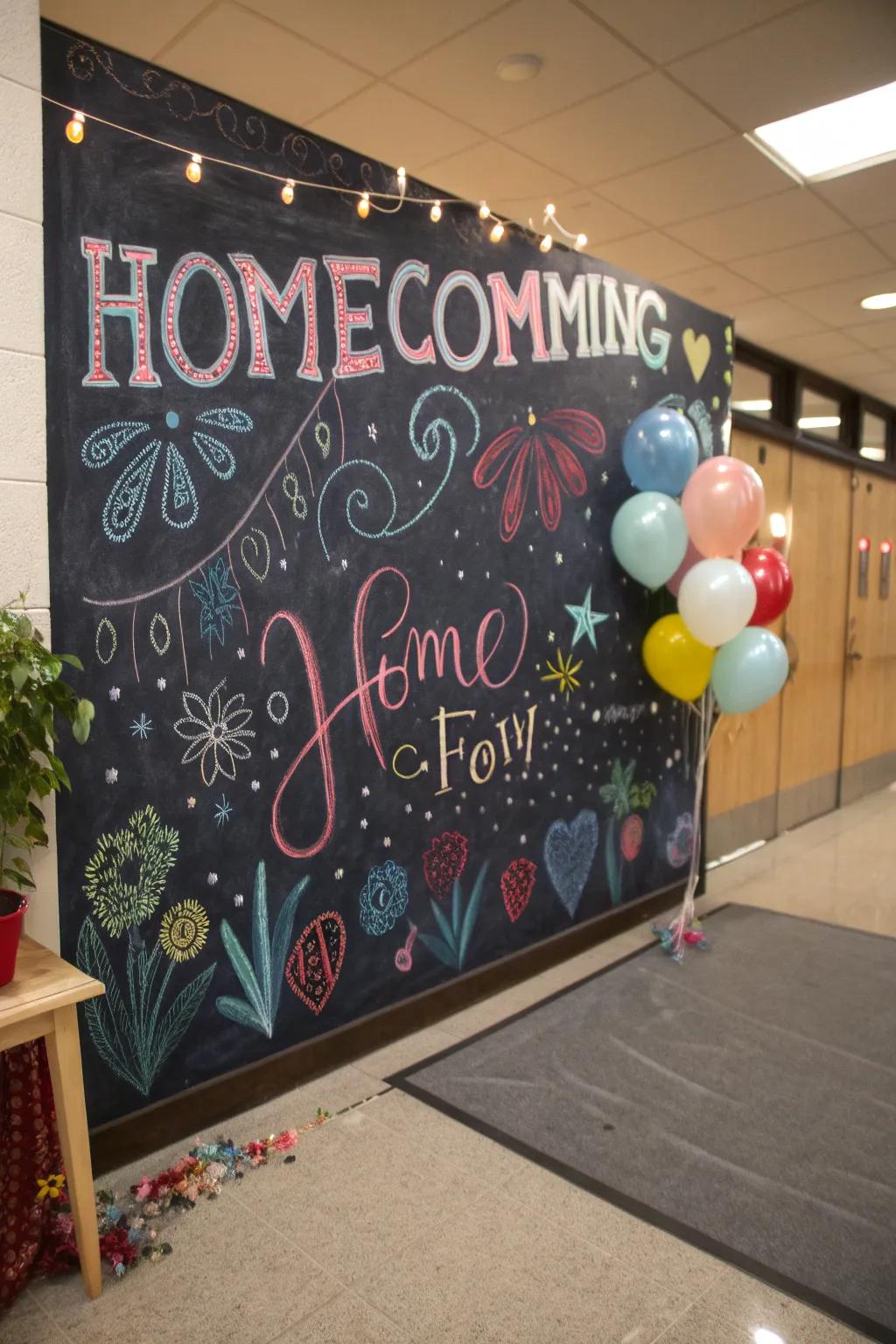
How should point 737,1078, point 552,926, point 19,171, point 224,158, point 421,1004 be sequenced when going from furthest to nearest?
point 552,926
point 421,1004
point 737,1078
point 224,158
point 19,171

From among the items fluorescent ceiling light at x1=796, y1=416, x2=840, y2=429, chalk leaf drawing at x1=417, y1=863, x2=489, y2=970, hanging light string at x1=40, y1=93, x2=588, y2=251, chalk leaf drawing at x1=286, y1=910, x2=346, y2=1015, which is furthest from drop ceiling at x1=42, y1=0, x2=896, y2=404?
chalk leaf drawing at x1=417, y1=863, x2=489, y2=970

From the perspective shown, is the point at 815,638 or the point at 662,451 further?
the point at 815,638

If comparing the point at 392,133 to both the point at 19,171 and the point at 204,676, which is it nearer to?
the point at 19,171

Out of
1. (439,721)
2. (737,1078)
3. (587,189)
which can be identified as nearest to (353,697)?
(439,721)

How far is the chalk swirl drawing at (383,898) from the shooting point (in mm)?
2670

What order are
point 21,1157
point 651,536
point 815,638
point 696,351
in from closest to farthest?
point 21,1157, point 651,536, point 696,351, point 815,638

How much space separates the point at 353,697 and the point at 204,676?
0.47 meters

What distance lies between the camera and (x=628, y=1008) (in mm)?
2998

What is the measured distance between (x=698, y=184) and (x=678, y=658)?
5.50ft

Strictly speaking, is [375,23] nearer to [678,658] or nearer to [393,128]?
[393,128]

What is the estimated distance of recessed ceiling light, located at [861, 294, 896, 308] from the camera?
4410 millimetres

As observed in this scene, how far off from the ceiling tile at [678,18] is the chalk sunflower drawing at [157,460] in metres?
1.39

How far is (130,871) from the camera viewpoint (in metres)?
2.15

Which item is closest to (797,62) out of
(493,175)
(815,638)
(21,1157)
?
(493,175)
